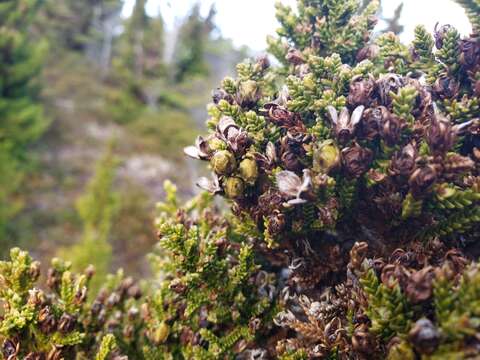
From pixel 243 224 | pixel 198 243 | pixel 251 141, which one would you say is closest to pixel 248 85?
pixel 251 141

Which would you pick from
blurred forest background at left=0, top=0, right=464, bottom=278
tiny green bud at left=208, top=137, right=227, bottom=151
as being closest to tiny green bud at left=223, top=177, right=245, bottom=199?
tiny green bud at left=208, top=137, right=227, bottom=151

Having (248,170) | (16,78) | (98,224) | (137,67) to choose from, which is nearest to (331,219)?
(248,170)

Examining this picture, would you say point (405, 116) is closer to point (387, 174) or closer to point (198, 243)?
point (387, 174)

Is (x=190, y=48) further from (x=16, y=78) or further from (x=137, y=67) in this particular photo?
(x=16, y=78)

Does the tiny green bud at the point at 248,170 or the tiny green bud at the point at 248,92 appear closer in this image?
the tiny green bud at the point at 248,170

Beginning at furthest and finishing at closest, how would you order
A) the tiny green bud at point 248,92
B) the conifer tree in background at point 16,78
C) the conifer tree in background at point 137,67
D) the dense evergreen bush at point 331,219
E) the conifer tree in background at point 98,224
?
1. the conifer tree in background at point 137,67
2. the conifer tree in background at point 16,78
3. the conifer tree in background at point 98,224
4. the tiny green bud at point 248,92
5. the dense evergreen bush at point 331,219

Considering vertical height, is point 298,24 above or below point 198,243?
above

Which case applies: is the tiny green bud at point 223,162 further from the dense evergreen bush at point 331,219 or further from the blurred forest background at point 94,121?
the blurred forest background at point 94,121

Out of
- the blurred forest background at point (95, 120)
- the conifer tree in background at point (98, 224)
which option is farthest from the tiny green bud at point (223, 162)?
the blurred forest background at point (95, 120)
